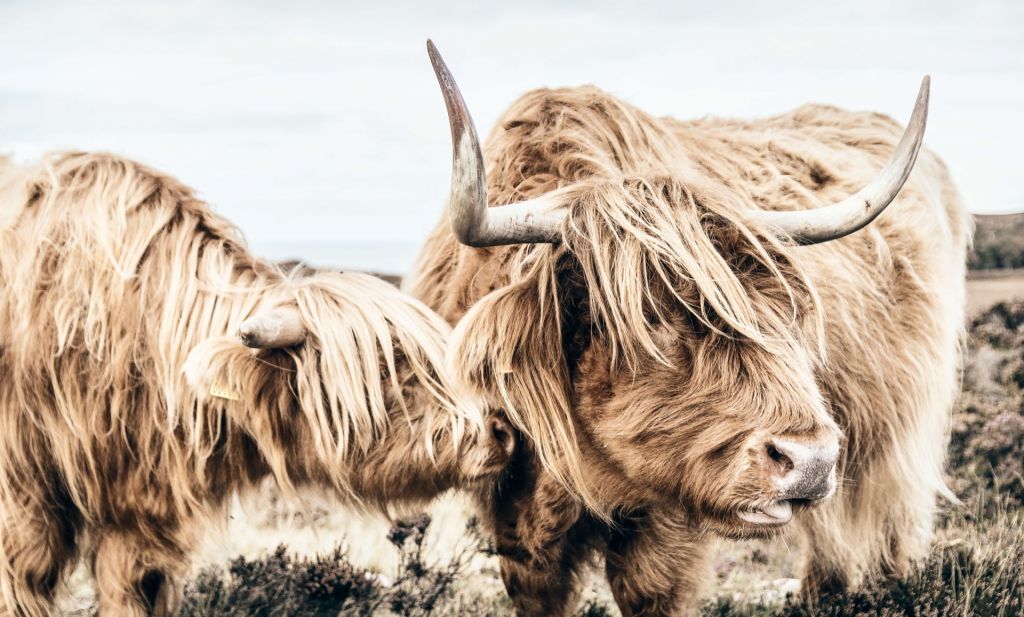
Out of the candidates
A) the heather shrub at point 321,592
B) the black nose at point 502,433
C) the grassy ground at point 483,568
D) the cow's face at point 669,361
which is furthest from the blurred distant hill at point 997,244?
the cow's face at point 669,361

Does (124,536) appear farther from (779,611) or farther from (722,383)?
(779,611)

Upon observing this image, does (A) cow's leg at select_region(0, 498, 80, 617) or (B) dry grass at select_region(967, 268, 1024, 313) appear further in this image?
(B) dry grass at select_region(967, 268, 1024, 313)

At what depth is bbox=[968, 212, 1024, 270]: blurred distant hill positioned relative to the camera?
39.1 feet

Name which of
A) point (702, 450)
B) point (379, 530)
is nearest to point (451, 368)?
point (702, 450)

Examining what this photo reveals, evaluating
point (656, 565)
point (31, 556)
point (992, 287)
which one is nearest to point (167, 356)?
point (31, 556)

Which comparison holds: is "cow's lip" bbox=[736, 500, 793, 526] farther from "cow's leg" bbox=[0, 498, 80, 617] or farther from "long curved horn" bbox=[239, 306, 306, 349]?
"cow's leg" bbox=[0, 498, 80, 617]

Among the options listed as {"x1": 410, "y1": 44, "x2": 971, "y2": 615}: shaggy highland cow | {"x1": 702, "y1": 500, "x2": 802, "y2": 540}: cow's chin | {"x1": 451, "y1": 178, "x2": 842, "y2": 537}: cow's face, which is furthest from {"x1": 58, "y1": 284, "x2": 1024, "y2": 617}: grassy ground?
{"x1": 702, "y1": 500, "x2": 802, "y2": 540}: cow's chin

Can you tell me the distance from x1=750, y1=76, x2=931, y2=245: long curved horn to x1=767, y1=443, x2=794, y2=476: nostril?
27.7 inches

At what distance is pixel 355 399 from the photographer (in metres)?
3.41

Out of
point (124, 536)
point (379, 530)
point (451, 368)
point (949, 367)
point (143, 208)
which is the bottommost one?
point (379, 530)

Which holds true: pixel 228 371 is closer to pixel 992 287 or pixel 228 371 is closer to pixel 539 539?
pixel 539 539

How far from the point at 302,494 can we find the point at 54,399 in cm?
94

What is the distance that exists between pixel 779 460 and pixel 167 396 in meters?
2.10

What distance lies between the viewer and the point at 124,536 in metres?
3.70
